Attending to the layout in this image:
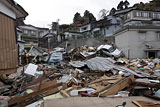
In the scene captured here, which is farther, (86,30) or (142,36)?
(86,30)

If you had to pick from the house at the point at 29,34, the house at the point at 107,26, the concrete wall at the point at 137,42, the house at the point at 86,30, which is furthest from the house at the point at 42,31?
the concrete wall at the point at 137,42

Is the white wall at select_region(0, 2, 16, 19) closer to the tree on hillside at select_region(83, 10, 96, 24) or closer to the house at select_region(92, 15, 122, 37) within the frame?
the house at select_region(92, 15, 122, 37)

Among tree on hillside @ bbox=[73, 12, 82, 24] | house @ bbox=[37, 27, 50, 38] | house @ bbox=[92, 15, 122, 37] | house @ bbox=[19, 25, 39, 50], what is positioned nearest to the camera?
house @ bbox=[92, 15, 122, 37]

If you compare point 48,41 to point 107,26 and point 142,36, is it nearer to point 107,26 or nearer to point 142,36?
point 107,26

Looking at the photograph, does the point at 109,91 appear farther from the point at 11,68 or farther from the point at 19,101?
the point at 11,68

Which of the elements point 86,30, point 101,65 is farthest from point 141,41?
point 86,30

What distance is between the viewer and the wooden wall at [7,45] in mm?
4780

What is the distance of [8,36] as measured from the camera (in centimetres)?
519

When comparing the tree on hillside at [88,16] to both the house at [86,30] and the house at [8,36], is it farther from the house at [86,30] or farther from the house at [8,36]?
the house at [8,36]

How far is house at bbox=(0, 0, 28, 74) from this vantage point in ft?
15.7

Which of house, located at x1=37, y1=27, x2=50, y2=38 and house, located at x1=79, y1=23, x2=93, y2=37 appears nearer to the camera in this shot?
house, located at x1=79, y1=23, x2=93, y2=37

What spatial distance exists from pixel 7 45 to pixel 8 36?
40cm

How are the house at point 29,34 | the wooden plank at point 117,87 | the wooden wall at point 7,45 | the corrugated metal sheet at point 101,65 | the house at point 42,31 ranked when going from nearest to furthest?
1. the wooden plank at point 117,87
2. the wooden wall at point 7,45
3. the corrugated metal sheet at point 101,65
4. the house at point 29,34
5. the house at point 42,31

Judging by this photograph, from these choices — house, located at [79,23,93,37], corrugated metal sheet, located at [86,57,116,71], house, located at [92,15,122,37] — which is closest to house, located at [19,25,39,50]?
house, located at [79,23,93,37]
